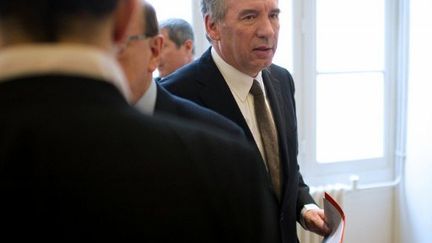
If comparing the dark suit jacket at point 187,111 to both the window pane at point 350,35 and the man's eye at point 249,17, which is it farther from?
the window pane at point 350,35

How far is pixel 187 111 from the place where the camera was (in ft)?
3.62

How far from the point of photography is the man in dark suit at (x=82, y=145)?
0.43 meters

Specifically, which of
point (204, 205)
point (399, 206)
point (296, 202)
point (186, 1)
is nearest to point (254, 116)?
point (296, 202)

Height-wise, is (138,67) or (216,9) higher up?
(216,9)

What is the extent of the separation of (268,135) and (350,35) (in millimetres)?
1917

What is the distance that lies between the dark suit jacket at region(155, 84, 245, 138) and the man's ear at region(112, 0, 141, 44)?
1.80 ft

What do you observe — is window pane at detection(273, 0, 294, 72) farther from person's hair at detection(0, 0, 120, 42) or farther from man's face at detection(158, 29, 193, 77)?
person's hair at detection(0, 0, 120, 42)

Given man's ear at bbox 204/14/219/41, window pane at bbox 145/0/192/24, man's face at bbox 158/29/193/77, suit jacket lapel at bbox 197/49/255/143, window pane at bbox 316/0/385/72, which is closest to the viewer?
suit jacket lapel at bbox 197/49/255/143

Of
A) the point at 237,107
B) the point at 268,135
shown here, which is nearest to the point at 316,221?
the point at 268,135

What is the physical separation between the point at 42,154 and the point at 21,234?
0.08m

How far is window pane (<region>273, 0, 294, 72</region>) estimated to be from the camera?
9.53 ft

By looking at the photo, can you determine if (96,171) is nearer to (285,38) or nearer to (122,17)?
(122,17)

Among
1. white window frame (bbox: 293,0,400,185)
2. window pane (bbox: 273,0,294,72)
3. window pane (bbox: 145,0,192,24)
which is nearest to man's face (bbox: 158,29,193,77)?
window pane (bbox: 145,0,192,24)

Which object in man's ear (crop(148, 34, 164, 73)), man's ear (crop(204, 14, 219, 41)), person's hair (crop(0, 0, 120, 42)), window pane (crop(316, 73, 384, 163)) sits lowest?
window pane (crop(316, 73, 384, 163))
